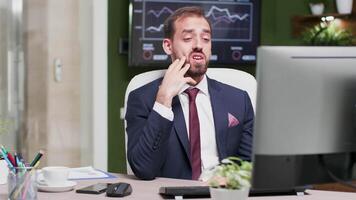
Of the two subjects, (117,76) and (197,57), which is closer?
(197,57)

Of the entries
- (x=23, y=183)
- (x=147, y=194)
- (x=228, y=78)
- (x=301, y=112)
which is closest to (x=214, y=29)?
(x=228, y=78)

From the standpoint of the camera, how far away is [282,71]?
125 cm

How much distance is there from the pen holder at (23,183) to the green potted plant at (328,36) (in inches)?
112

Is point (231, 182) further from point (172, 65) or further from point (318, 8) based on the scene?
point (318, 8)

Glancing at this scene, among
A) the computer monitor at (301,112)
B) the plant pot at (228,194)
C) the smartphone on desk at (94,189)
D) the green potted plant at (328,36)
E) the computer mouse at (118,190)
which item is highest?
the green potted plant at (328,36)

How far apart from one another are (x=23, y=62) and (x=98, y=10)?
62cm

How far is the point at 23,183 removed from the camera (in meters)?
1.53

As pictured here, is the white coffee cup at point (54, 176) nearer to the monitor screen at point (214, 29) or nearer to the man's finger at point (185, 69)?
the man's finger at point (185, 69)

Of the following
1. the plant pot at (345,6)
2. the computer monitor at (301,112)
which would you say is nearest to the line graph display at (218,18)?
the plant pot at (345,6)

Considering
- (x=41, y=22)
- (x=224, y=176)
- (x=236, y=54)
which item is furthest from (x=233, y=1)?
(x=224, y=176)

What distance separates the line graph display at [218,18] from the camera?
3824 millimetres

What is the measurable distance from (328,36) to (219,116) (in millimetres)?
2041

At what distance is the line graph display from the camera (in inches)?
151

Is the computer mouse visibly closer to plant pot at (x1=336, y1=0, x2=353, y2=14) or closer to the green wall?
the green wall
